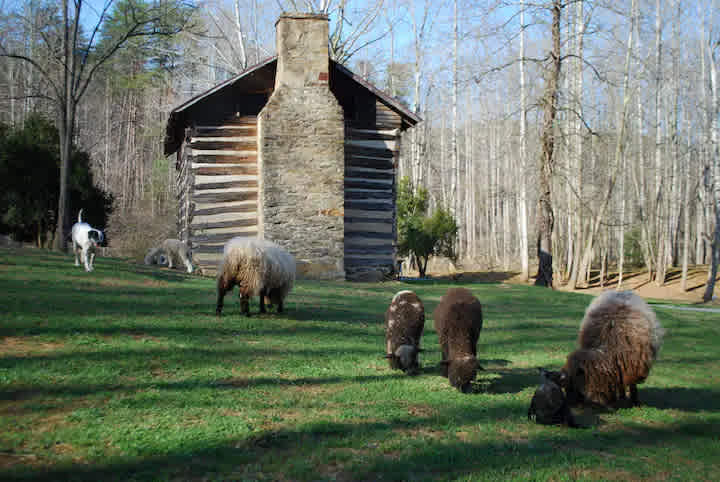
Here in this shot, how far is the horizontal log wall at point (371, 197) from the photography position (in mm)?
20547

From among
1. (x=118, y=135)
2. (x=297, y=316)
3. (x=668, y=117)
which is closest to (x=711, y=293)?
(x=668, y=117)

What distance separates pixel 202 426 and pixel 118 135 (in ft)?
196

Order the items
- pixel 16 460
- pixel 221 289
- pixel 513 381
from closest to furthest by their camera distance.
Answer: pixel 16 460 < pixel 513 381 < pixel 221 289

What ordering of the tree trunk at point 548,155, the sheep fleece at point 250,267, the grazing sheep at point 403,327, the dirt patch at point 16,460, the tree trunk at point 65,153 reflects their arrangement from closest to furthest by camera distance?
1. the dirt patch at point 16,460
2. the grazing sheep at point 403,327
3. the sheep fleece at point 250,267
4. the tree trunk at point 65,153
5. the tree trunk at point 548,155

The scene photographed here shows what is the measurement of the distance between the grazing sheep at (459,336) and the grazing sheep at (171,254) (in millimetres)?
13099

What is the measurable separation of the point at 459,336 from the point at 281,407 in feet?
7.94

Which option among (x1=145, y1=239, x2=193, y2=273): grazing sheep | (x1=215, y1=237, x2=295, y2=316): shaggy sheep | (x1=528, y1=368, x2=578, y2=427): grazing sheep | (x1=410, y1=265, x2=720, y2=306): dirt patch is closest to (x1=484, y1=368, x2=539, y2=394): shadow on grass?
(x1=528, y1=368, x2=578, y2=427): grazing sheep

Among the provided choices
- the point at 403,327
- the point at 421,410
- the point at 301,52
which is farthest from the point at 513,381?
the point at 301,52

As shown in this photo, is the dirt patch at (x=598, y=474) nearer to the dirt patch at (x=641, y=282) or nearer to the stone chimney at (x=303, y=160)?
the stone chimney at (x=303, y=160)

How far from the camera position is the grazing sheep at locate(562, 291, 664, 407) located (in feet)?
21.2

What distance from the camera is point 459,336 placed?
23.4ft

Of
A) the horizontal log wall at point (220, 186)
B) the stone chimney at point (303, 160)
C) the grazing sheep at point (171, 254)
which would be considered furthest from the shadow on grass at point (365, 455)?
the horizontal log wall at point (220, 186)

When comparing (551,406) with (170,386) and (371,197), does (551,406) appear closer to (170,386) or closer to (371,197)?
(170,386)

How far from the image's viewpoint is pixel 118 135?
59188 mm
